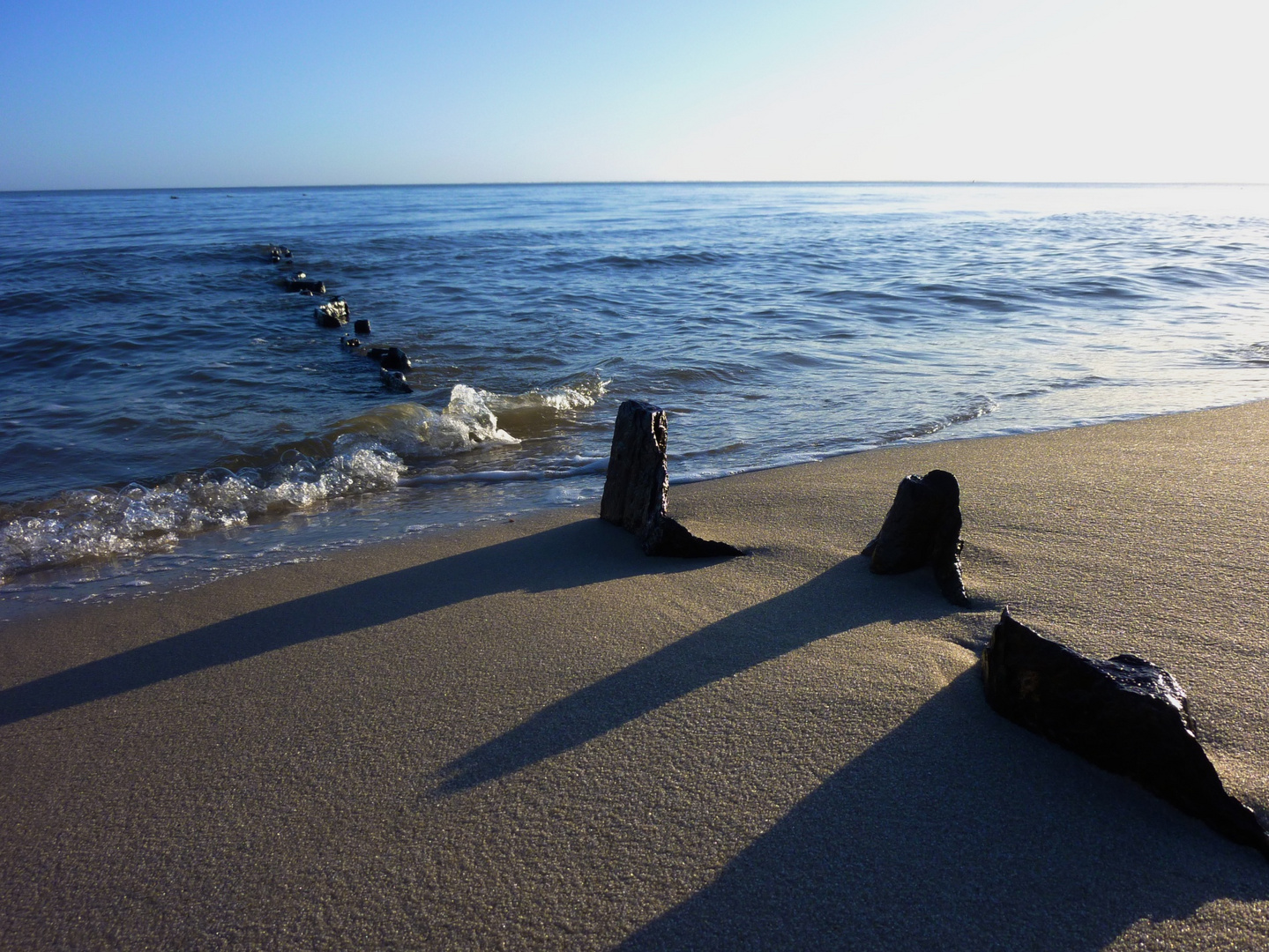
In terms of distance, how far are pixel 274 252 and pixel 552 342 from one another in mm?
12539

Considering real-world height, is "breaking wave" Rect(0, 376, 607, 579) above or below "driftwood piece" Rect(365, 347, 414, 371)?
below

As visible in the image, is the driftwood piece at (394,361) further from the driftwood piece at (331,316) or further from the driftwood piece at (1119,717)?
the driftwood piece at (1119,717)

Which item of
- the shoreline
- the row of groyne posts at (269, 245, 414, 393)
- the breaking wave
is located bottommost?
the shoreline

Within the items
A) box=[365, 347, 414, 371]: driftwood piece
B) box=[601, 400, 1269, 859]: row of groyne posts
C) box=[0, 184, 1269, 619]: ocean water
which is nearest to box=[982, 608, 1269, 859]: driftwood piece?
box=[601, 400, 1269, 859]: row of groyne posts

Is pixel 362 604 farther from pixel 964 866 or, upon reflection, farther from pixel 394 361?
pixel 394 361

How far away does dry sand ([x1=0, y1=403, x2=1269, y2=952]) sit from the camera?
5.49ft

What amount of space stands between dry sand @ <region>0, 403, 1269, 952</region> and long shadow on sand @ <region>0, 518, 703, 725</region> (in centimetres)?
2

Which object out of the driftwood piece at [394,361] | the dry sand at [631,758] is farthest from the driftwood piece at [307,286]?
the dry sand at [631,758]

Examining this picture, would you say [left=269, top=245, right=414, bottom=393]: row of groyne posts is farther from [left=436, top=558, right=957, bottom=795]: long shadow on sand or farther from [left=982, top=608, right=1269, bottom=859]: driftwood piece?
[left=982, top=608, right=1269, bottom=859]: driftwood piece

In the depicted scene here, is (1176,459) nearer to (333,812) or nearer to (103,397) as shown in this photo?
(333,812)

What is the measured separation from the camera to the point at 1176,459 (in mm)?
4523

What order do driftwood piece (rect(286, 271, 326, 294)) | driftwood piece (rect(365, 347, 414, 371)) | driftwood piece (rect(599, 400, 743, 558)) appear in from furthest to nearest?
driftwood piece (rect(286, 271, 326, 294))
driftwood piece (rect(365, 347, 414, 371))
driftwood piece (rect(599, 400, 743, 558))

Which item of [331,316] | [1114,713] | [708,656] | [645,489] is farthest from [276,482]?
[331,316]

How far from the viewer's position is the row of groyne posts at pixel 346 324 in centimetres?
804
